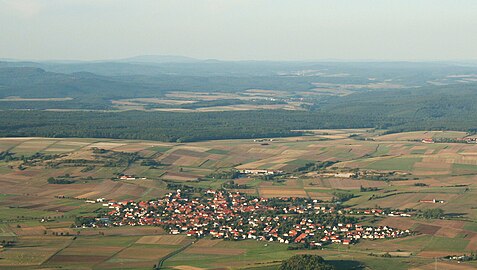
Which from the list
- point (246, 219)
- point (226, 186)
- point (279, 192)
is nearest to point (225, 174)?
point (226, 186)

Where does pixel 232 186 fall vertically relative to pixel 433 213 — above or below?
below

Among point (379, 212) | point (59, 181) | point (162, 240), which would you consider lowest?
point (59, 181)

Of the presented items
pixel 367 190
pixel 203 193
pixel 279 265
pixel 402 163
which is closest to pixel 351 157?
pixel 402 163

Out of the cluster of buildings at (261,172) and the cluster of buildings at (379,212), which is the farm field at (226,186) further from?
the cluster of buildings at (379,212)

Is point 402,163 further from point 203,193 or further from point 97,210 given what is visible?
point 97,210

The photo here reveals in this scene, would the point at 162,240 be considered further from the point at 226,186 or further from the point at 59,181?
the point at 59,181
